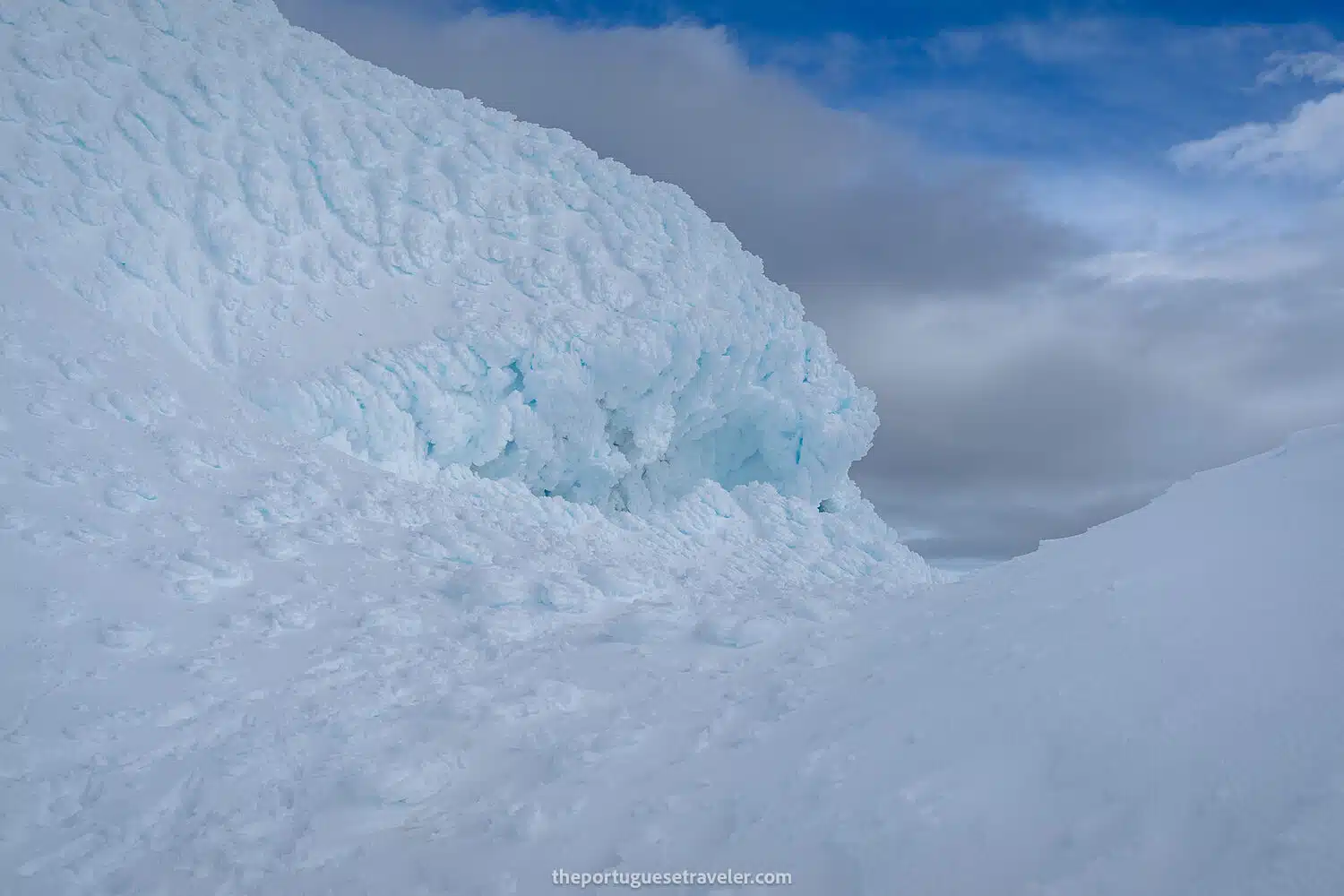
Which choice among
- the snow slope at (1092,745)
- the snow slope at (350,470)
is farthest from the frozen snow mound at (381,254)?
the snow slope at (1092,745)

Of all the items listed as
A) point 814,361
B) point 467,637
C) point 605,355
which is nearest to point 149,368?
point 467,637

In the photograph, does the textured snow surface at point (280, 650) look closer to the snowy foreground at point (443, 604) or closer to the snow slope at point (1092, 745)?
the snowy foreground at point (443, 604)

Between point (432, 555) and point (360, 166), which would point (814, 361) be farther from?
point (432, 555)

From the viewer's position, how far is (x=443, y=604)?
7039 millimetres

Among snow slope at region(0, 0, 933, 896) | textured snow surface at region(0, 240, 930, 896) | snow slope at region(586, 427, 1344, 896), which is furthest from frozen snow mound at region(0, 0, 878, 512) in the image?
snow slope at region(586, 427, 1344, 896)

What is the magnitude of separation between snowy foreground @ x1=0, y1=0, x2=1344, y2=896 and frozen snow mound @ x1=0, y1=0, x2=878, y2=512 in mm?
58

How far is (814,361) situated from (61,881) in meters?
14.3

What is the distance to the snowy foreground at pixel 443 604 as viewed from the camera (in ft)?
11.7

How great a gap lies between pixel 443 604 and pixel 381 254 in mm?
6012

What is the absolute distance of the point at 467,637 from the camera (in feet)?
21.5

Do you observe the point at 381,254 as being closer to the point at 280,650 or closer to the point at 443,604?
the point at 443,604

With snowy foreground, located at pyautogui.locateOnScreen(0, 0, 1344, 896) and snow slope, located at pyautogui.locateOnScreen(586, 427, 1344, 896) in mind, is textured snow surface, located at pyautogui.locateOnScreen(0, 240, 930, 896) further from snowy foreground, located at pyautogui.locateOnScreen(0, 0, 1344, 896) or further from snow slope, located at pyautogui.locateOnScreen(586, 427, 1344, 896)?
snow slope, located at pyautogui.locateOnScreen(586, 427, 1344, 896)

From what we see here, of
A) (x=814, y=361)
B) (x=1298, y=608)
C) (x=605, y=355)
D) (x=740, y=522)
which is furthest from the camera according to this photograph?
(x=814, y=361)

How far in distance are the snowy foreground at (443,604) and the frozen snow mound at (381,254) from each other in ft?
0.19
